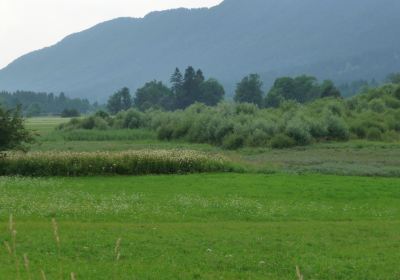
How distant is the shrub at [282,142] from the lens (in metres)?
76.2

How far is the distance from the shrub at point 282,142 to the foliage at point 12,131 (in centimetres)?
3762

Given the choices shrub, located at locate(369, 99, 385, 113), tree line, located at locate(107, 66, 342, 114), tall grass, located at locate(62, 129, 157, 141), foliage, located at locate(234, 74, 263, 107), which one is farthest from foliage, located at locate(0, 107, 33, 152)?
foliage, located at locate(234, 74, 263, 107)

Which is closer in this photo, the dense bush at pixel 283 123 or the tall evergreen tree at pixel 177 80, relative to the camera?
the dense bush at pixel 283 123

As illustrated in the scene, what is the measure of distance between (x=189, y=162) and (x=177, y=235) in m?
26.3

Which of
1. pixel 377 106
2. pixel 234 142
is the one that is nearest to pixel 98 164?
pixel 234 142

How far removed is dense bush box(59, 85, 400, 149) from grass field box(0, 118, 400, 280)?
107 ft

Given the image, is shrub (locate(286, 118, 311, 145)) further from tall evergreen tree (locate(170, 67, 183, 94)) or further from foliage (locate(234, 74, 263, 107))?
tall evergreen tree (locate(170, 67, 183, 94))

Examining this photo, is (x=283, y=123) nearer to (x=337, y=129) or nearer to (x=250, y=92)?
(x=337, y=129)

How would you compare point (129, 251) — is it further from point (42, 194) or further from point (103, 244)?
point (42, 194)

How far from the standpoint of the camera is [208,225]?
2216 cm

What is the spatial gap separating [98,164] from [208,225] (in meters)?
23.4

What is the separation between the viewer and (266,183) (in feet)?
124

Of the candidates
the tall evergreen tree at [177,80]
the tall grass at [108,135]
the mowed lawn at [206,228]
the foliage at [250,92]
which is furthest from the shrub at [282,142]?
the tall evergreen tree at [177,80]

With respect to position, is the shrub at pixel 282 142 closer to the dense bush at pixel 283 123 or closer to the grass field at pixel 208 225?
the dense bush at pixel 283 123
